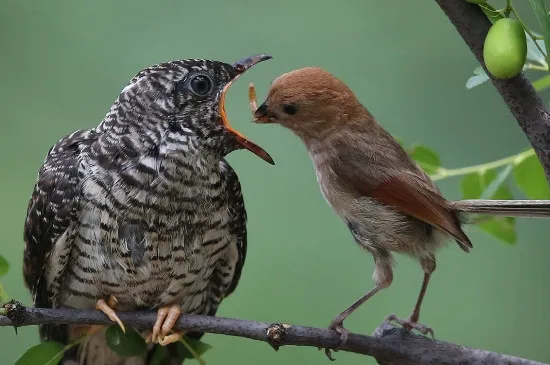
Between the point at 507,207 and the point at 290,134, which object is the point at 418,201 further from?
the point at 290,134

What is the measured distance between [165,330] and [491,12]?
734mm

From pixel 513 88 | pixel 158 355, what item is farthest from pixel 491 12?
pixel 158 355

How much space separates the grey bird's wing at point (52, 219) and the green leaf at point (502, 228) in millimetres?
652

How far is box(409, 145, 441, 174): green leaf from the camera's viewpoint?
54.7 inches

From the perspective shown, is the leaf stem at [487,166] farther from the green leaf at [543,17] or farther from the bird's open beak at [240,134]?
the green leaf at [543,17]

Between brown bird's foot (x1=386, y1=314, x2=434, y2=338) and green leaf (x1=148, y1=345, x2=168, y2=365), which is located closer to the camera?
brown bird's foot (x1=386, y1=314, x2=434, y2=338)

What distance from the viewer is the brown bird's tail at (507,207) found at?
108cm

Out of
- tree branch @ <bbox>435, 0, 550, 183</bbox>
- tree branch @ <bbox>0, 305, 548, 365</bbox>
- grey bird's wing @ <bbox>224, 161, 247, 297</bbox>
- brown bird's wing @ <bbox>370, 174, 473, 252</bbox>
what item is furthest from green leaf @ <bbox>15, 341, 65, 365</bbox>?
tree branch @ <bbox>435, 0, 550, 183</bbox>

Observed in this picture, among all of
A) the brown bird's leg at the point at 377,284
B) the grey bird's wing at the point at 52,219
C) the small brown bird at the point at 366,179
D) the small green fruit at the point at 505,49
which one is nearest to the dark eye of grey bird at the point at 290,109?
the small brown bird at the point at 366,179

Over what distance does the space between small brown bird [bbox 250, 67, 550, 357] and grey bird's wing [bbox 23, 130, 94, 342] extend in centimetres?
33

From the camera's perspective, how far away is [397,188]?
125 centimetres

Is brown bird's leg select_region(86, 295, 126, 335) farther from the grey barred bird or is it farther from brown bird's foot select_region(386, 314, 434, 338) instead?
brown bird's foot select_region(386, 314, 434, 338)

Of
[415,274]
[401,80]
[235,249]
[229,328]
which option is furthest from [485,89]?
[229,328]

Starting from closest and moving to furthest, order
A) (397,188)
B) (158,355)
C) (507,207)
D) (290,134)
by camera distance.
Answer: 1. (507,207)
2. (397,188)
3. (158,355)
4. (290,134)
